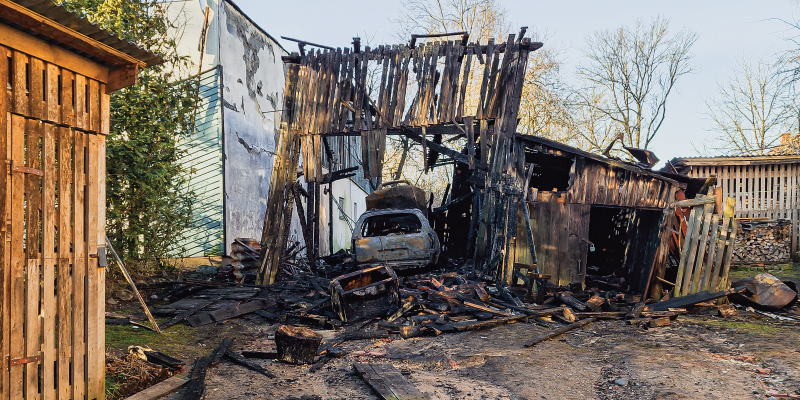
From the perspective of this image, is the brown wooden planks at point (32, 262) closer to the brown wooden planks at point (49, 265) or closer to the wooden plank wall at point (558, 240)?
the brown wooden planks at point (49, 265)

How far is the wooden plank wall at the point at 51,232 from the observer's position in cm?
447

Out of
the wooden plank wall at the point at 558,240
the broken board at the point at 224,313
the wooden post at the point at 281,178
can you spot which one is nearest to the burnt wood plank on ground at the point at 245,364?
the broken board at the point at 224,313

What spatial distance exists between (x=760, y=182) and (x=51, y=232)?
1987 centimetres

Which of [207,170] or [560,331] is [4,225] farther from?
[207,170]

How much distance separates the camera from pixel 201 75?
15375 mm

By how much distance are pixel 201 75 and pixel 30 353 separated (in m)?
12.1

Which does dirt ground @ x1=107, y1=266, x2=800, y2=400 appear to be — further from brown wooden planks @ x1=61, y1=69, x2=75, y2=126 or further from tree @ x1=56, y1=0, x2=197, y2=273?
tree @ x1=56, y1=0, x2=197, y2=273

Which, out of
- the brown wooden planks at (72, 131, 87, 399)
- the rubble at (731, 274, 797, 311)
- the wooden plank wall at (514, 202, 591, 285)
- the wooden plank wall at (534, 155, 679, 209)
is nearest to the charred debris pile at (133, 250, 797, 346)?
the rubble at (731, 274, 797, 311)

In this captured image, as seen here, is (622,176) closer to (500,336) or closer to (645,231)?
(645,231)

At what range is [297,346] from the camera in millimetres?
7016

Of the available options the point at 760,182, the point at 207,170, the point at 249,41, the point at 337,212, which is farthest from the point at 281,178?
the point at 760,182

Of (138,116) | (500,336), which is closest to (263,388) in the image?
(500,336)

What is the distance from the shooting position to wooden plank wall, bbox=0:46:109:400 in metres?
4.47

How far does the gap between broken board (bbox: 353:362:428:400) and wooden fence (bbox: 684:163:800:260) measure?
49.8 feet
